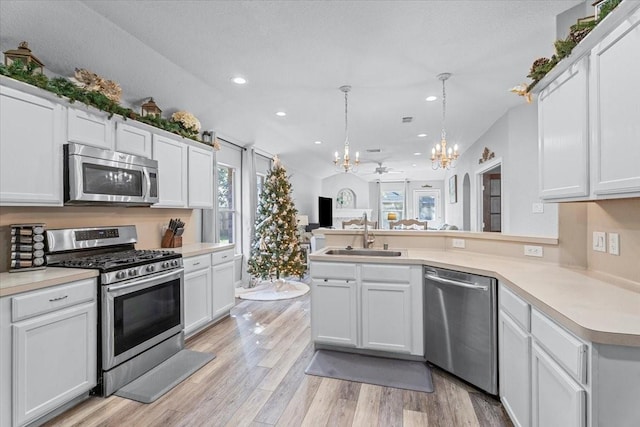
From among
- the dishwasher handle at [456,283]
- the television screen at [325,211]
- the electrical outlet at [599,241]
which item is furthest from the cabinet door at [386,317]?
the television screen at [325,211]

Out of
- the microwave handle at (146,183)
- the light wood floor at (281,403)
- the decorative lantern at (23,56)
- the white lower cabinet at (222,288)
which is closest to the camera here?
the light wood floor at (281,403)

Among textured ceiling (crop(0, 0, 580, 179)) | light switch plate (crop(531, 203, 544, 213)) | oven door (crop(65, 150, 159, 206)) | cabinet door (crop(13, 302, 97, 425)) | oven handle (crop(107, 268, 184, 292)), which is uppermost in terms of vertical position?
textured ceiling (crop(0, 0, 580, 179))

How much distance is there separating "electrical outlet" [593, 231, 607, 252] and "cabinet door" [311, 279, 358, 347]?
1.73m

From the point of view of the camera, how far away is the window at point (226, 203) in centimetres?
526

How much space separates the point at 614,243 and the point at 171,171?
384 cm

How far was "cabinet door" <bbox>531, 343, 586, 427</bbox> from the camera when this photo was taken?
1.16 m

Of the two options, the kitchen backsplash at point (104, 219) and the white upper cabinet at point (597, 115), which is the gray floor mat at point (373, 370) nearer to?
the white upper cabinet at point (597, 115)

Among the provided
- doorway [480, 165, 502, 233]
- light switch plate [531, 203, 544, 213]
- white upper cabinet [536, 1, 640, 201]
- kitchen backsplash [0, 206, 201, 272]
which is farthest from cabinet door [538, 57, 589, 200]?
doorway [480, 165, 502, 233]

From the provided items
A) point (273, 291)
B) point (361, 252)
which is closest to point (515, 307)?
point (361, 252)

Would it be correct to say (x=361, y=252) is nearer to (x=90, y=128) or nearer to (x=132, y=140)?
(x=132, y=140)

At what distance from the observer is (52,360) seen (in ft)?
6.31

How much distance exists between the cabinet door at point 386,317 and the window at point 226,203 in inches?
127

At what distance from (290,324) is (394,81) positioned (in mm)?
3103

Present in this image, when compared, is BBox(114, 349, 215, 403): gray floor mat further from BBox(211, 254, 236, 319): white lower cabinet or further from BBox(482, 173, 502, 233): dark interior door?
BBox(482, 173, 502, 233): dark interior door
